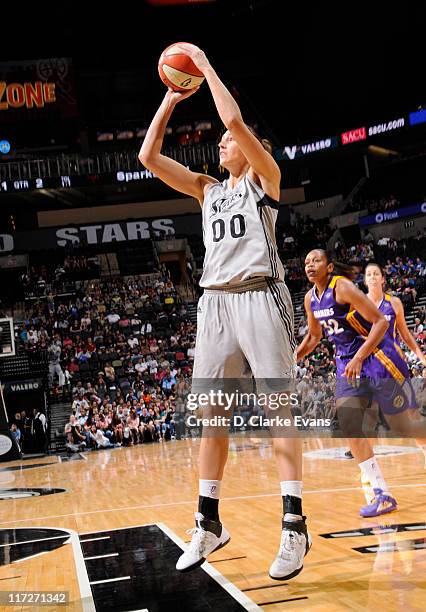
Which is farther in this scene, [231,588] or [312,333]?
[312,333]

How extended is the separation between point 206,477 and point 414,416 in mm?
3048

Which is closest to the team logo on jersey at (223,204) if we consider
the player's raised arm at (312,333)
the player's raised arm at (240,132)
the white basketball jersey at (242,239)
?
the white basketball jersey at (242,239)

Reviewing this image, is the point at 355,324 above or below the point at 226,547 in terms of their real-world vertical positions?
above

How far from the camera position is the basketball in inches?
153

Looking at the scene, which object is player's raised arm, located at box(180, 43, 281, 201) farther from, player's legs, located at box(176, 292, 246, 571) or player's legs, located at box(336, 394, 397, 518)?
player's legs, located at box(336, 394, 397, 518)

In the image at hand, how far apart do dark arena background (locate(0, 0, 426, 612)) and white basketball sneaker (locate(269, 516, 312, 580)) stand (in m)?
3.84

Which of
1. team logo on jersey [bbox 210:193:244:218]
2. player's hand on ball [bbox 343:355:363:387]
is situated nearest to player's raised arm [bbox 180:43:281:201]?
team logo on jersey [bbox 210:193:244:218]

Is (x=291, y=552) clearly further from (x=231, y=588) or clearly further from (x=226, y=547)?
(x=226, y=547)

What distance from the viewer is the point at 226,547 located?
4613mm

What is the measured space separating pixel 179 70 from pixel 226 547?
2.91 meters

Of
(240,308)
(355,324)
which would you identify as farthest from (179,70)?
(355,324)

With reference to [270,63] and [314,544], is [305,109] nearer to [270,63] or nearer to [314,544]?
[270,63]

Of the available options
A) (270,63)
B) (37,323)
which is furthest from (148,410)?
(270,63)

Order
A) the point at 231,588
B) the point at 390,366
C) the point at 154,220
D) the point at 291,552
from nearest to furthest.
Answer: the point at 291,552 → the point at 231,588 → the point at 390,366 → the point at 154,220
